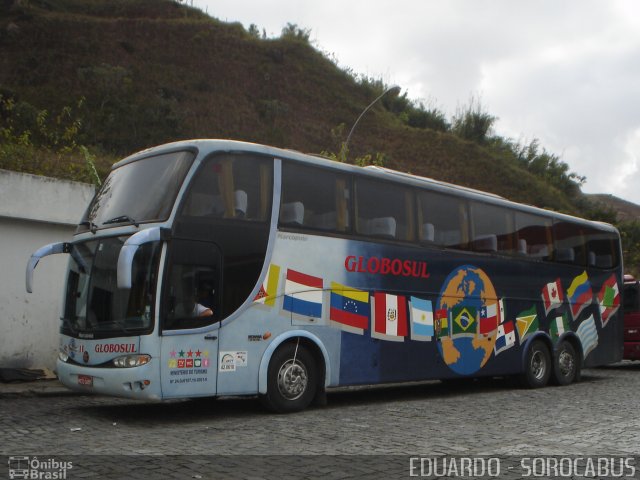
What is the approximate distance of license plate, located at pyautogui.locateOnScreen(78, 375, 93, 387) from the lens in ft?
31.3

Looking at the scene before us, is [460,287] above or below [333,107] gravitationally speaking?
below

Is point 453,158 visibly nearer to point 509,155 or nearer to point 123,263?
point 509,155

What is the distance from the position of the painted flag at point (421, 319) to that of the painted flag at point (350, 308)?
1107 millimetres

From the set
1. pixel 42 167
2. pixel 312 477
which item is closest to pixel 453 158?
pixel 42 167

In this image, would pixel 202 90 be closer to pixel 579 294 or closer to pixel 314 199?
pixel 579 294

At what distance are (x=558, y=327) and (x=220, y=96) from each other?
46.2m

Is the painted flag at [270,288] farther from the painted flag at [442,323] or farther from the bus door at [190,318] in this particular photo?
the painted flag at [442,323]

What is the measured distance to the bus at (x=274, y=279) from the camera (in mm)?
9297

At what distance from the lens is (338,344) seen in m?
11.1

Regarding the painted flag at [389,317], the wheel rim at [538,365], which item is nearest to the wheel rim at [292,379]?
the painted flag at [389,317]

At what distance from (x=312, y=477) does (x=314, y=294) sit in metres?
4.67

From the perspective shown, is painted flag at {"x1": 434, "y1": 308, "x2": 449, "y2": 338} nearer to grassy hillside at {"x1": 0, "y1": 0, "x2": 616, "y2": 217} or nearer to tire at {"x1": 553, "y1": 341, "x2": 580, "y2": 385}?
tire at {"x1": 553, "y1": 341, "x2": 580, "y2": 385}

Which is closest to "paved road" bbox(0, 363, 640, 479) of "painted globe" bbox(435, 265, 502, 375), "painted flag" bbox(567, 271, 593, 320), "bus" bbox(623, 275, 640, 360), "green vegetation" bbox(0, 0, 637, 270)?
"painted globe" bbox(435, 265, 502, 375)

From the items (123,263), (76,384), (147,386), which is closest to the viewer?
(123,263)
